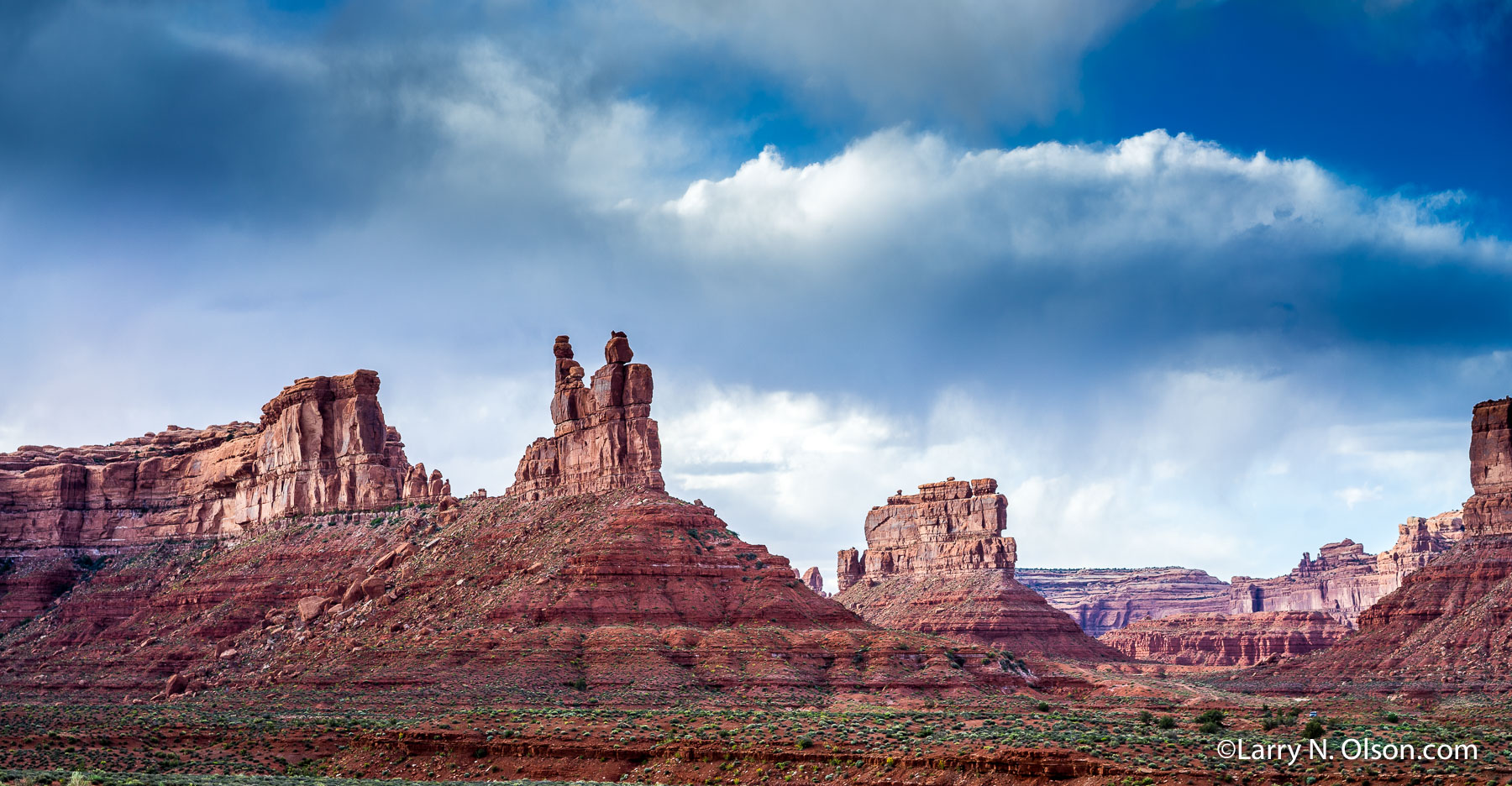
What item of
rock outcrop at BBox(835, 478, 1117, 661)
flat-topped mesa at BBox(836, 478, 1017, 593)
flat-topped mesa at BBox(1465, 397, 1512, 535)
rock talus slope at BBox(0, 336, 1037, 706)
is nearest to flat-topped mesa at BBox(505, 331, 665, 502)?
rock talus slope at BBox(0, 336, 1037, 706)

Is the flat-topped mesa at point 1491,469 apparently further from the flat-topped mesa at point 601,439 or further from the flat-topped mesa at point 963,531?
the flat-topped mesa at point 601,439

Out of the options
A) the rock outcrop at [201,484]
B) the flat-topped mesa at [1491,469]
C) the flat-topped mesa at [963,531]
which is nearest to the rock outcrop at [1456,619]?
the flat-topped mesa at [1491,469]

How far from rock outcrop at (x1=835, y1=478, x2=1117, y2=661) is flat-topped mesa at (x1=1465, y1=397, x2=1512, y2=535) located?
4390 cm

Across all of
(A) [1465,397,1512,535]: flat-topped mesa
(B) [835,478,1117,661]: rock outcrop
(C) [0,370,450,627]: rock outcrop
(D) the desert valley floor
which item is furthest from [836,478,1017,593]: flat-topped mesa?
(C) [0,370,450,627]: rock outcrop

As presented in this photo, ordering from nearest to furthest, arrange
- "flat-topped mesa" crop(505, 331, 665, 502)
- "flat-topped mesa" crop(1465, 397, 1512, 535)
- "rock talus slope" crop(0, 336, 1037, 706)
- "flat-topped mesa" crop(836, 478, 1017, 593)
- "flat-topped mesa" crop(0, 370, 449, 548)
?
"rock talus slope" crop(0, 336, 1037, 706)
"flat-topped mesa" crop(505, 331, 665, 502)
"flat-topped mesa" crop(0, 370, 449, 548)
"flat-topped mesa" crop(1465, 397, 1512, 535)
"flat-topped mesa" crop(836, 478, 1017, 593)

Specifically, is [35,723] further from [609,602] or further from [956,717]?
[956,717]

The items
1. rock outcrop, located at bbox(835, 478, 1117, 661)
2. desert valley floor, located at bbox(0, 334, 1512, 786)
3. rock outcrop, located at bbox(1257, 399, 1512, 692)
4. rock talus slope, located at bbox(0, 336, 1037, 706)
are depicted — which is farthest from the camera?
rock outcrop, located at bbox(835, 478, 1117, 661)

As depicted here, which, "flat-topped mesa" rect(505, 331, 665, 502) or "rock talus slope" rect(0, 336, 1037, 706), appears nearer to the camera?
"rock talus slope" rect(0, 336, 1037, 706)

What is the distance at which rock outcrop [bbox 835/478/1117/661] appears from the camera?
170125 millimetres

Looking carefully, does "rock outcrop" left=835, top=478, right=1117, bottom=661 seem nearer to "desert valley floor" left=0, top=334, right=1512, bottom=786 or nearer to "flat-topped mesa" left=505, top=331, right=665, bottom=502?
"desert valley floor" left=0, top=334, right=1512, bottom=786

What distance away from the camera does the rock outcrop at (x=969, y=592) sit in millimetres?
170125

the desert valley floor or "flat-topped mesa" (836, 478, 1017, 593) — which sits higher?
"flat-topped mesa" (836, 478, 1017, 593)

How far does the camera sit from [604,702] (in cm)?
8062

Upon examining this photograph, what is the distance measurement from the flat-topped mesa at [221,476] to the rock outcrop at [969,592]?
6704cm
